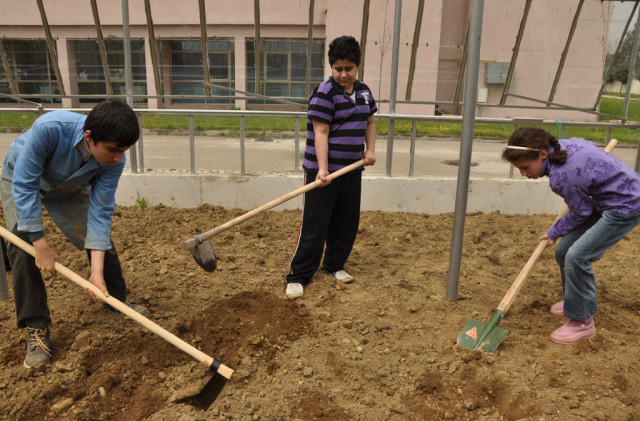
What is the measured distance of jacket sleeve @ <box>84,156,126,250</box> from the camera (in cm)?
283

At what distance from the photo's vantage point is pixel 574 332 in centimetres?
317

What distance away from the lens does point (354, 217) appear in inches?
156

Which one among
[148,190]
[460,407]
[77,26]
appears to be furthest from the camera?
[77,26]

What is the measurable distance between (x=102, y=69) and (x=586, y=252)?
540 centimetres

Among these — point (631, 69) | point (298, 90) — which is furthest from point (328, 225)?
point (631, 69)

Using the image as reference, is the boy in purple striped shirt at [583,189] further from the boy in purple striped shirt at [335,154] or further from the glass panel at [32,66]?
the glass panel at [32,66]

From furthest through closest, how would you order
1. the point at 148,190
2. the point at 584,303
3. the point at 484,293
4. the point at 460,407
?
the point at 148,190 < the point at 484,293 < the point at 584,303 < the point at 460,407

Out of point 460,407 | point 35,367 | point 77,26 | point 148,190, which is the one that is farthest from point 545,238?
point 77,26

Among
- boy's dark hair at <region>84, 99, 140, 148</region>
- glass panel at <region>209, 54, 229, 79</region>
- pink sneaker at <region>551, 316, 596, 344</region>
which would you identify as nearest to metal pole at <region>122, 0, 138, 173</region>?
glass panel at <region>209, 54, 229, 79</region>

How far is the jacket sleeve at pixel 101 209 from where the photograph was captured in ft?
9.29

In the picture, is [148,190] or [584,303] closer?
[584,303]

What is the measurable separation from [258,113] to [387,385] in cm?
355

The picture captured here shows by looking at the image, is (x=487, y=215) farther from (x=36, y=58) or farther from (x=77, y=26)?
(x=36, y=58)

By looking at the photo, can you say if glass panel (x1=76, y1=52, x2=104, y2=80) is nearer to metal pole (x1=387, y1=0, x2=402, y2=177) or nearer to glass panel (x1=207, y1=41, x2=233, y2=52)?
glass panel (x1=207, y1=41, x2=233, y2=52)
